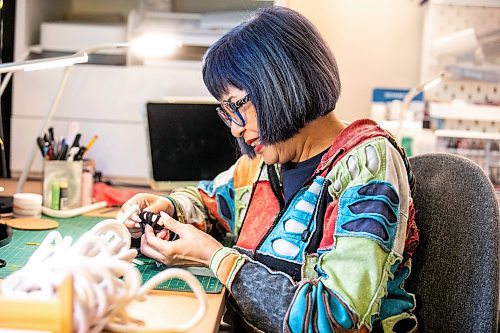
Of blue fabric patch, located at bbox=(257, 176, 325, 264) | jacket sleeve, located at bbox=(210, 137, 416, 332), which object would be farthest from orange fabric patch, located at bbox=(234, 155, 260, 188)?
jacket sleeve, located at bbox=(210, 137, 416, 332)

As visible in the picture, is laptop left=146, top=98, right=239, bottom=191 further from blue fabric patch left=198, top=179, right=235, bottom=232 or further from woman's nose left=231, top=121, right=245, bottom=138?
woman's nose left=231, top=121, right=245, bottom=138

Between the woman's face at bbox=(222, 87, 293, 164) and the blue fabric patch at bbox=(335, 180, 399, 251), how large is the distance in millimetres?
230

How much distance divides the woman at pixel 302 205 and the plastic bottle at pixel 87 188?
436 millimetres

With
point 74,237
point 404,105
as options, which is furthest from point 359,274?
point 404,105

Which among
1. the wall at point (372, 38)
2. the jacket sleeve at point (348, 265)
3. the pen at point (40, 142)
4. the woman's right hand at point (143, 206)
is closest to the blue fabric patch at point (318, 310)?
the jacket sleeve at point (348, 265)

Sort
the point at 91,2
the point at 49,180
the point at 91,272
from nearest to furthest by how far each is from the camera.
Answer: the point at 91,272, the point at 49,180, the point at 91,2

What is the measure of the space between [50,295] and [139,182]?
1352mm

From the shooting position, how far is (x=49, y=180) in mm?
1765

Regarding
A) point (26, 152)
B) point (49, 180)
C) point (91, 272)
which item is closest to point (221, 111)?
point (91, 272)

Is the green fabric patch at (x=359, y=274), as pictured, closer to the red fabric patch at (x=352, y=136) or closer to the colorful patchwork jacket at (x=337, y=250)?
the colorful patchwork jacket at (x=337, y=250)

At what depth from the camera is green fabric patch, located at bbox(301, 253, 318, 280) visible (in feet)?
3.81

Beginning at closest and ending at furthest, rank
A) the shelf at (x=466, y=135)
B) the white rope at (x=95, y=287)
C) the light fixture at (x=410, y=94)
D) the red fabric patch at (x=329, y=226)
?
the white rope at (x=95, y=287) < the red fabric patch at (x=329, y=226) < the light fixture at (x=410, y=94) < the shelf at (x=466, y=135)

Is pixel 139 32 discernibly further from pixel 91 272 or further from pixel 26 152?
pixel 91 272

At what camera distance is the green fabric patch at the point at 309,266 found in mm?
1161
